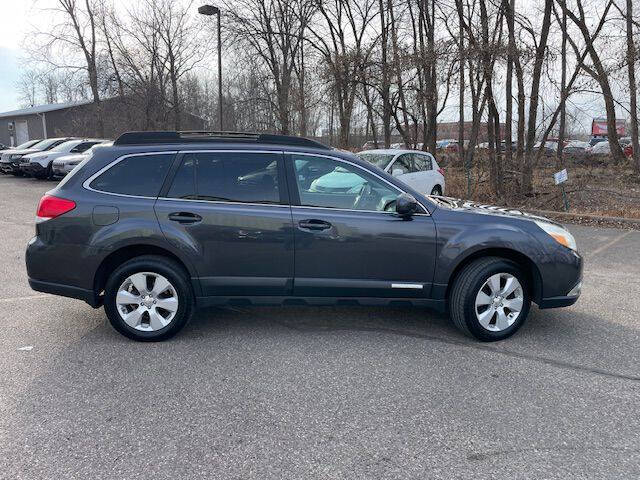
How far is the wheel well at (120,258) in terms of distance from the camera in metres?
4.20

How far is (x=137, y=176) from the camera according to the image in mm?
4246

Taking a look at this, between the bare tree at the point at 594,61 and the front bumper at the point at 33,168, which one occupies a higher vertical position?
the bare tree at the point at 594,61

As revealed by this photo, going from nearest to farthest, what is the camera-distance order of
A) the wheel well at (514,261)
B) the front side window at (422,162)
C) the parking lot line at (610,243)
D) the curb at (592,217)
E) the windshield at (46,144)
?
the wheel well at (514,261) < the parking lot line at (610,243) < the curb at (592,217) < the front side window at (422,162) < the windshield at (46,144)

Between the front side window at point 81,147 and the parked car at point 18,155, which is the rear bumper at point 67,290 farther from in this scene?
the parked car at point 18,155

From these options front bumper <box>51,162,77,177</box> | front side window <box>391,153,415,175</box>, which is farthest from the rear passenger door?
front bumper <box>51,162,77,177</box>

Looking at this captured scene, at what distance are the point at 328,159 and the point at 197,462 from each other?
2644 millimetres

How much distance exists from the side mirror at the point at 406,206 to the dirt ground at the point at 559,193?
852 centimetres

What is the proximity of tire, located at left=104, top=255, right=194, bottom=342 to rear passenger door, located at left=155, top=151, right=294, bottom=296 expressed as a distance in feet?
0.63

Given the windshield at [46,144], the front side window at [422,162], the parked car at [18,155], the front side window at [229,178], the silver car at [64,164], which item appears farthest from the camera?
the windshield at [46,144]

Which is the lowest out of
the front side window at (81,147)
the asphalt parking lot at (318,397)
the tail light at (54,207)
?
the asphalt parking lot at (318,397)

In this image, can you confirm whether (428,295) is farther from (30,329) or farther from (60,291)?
(30,329)

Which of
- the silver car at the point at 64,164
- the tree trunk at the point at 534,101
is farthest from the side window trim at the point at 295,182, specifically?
the silver car at the point at 64,164

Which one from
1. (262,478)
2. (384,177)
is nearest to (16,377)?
(262,478)

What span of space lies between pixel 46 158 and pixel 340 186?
717 inches
